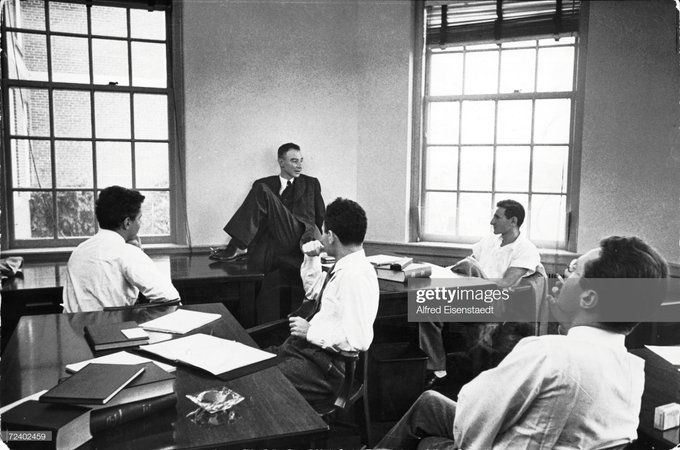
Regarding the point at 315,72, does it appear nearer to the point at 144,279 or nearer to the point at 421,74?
the point at 421,74

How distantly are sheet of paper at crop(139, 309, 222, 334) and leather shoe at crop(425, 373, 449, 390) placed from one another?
1548 mm

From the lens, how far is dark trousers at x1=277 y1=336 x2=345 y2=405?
1.96 meters

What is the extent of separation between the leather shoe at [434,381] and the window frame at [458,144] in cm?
125

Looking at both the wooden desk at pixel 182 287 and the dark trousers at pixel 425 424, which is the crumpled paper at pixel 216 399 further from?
the wooden desk at pixel 182 287

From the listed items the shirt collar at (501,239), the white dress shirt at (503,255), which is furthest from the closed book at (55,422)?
the shirt collar at (501,239)

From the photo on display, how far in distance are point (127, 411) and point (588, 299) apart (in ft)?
3.47

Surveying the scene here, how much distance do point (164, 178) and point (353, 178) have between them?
1473 mm

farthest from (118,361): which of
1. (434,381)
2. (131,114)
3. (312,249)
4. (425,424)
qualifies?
(131,114)

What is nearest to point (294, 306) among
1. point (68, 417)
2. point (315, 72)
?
point (315, 72)

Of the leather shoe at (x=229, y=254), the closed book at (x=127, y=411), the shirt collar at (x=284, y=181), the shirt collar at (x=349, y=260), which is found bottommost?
the leather shoe at (x=229, y=254)

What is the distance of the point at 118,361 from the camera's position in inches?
61.3

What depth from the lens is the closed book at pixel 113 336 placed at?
5.70 ft

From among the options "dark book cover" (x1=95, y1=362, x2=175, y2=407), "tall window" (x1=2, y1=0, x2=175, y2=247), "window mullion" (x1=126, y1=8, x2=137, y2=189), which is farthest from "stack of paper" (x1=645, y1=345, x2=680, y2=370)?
"window mullion" (x1=126, y1=8, x2=137, y2=189)

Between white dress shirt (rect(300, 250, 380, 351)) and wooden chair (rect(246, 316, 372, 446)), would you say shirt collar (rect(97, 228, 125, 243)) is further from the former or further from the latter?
white dress shirt (rect(300, 250, 380, 351))
